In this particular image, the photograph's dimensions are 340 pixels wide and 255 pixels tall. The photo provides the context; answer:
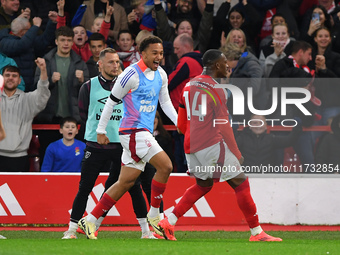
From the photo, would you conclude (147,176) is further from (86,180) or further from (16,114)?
(16,114)

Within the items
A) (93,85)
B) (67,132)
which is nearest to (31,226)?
(67,132)

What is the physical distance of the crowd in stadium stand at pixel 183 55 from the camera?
1325 cm

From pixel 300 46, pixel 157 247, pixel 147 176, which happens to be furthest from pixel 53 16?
pixel 157 247

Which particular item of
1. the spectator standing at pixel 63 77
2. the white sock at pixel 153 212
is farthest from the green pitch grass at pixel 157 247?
the spectator standing at pixel 63 77

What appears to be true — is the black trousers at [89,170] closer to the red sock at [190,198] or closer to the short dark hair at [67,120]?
the red sock at [190,198]

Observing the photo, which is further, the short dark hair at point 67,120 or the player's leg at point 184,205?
the short dark hair at point 67,120

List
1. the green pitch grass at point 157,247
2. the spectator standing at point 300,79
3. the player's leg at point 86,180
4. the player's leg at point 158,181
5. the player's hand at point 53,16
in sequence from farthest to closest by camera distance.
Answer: the player's hand at point 53,16, the spectator standing at point 300,79, the player's leg at point 86,180, the player's leg at point 158,181, the green pitch grass at point 157,247

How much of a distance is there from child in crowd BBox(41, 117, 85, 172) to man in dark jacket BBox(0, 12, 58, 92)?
4.23ft

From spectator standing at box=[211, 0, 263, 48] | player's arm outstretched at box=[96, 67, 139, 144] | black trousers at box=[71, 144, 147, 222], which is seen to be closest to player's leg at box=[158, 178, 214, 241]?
black trousers at box=[71, 144, 147, 222]

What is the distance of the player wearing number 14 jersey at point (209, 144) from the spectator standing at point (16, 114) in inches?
176

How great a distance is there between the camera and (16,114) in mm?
13109

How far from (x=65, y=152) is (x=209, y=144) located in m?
4.37

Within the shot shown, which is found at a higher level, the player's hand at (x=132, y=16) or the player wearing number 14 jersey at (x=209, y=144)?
the player's hand at (x=132, y=16)

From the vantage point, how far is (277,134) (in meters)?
13.5
